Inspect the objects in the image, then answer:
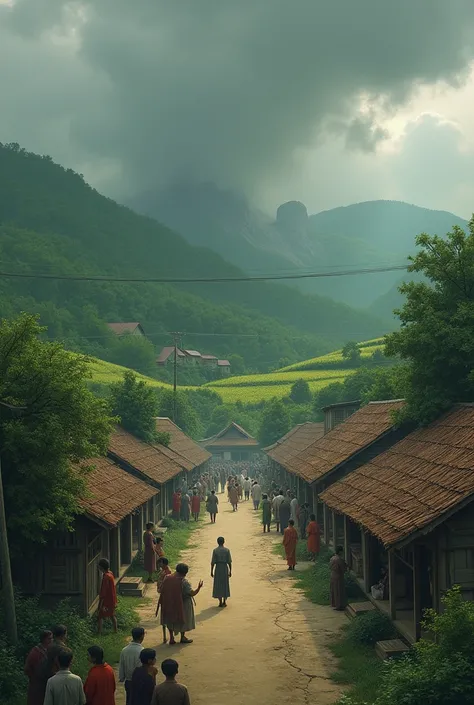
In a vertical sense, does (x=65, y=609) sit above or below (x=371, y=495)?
below

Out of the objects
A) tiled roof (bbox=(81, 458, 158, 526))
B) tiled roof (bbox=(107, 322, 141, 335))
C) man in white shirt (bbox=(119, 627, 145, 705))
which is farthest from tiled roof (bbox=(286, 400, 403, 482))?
tiled roof (bbox=(107, 322, 141, 335))

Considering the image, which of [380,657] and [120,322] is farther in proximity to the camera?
[120,322]

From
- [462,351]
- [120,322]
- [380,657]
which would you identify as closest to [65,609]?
[380,657]

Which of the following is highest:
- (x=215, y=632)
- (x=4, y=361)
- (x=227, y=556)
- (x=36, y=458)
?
(x=4, y=361)

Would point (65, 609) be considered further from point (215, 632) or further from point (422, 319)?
point (422, 319)

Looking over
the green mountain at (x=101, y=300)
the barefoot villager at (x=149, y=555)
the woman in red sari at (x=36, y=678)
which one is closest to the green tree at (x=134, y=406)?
the barefoot villager at (x=149, y=555)
